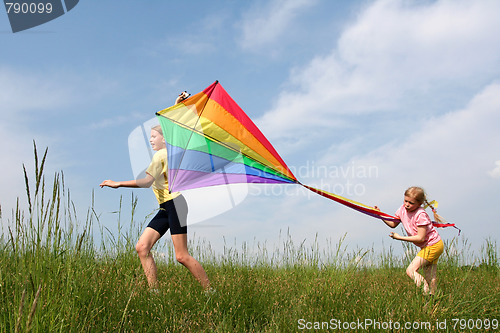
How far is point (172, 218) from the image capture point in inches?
171

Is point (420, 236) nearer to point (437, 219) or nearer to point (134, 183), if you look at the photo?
point (437, 219)

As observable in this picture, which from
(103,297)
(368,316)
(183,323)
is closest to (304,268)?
(368,316)

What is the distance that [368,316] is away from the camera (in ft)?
11.7

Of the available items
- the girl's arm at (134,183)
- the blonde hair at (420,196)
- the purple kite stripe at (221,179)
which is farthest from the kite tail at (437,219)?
the girl's arm at (134,183)

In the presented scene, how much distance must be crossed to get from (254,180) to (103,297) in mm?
2285

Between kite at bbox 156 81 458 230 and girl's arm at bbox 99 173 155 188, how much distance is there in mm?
455

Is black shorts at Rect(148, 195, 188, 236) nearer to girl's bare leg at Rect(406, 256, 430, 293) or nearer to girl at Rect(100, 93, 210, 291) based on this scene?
girl at Rect(100, 93, 210, 291)

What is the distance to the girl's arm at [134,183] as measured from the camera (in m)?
4.38

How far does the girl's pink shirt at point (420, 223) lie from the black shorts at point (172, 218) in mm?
2715

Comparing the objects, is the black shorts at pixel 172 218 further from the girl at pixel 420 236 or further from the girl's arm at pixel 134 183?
the girl at pixel 420 236

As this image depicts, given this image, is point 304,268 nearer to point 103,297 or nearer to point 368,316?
point 368,316

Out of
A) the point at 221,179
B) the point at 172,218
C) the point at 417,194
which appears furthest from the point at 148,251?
the point at 417,194

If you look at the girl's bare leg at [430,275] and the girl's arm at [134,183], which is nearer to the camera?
the girl's arm at [134,183]

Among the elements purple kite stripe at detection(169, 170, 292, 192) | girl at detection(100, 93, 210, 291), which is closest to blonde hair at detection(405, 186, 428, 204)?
purple kite stripe at detection(169, 170, 292, 192)
